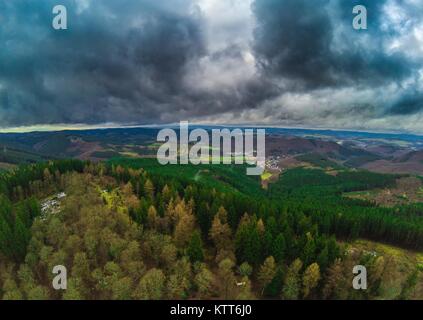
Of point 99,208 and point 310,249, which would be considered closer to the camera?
point 310,249

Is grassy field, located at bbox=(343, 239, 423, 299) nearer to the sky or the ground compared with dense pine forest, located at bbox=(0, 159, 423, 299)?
nearer to the ground

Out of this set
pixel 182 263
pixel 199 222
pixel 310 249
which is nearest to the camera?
pixel 182 263

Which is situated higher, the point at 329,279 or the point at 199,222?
the point at 199,222

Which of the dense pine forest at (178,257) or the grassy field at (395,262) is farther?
the grassy field at (395,262)

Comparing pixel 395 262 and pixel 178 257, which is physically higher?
pixel 178 257

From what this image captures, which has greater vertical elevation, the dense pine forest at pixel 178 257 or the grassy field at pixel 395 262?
the dense pine forest at pixel 178 257

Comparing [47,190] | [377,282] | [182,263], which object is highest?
[47,190]

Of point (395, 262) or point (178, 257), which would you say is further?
point (395, 262)

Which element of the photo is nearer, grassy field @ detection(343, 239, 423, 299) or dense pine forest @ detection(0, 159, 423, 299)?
dense pine forest @ detection(0, 159, 423, 299)
